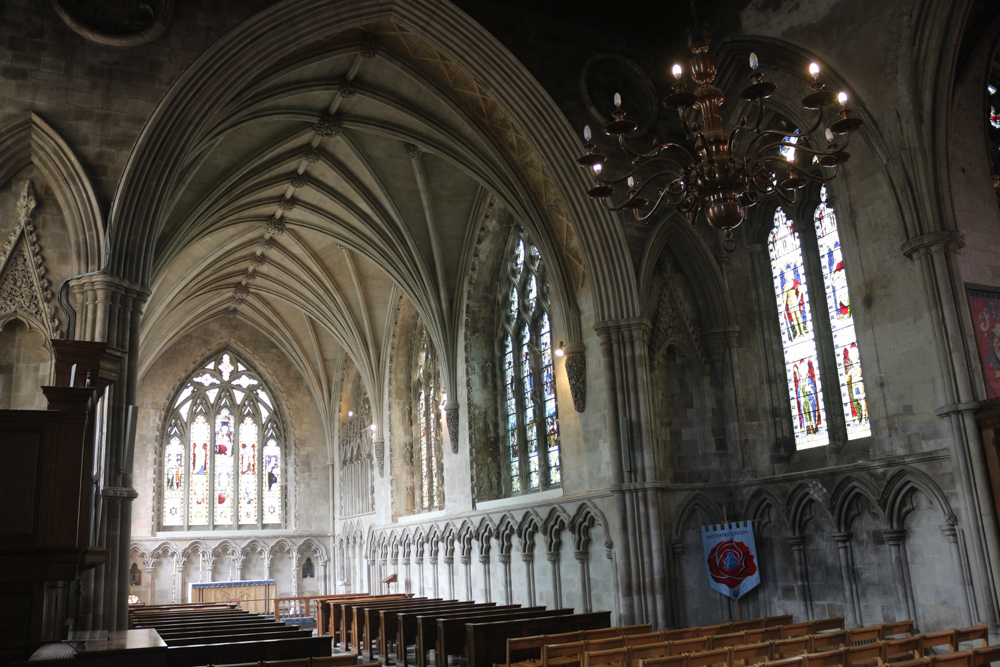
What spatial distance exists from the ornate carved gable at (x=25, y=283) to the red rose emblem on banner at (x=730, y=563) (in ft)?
33.5

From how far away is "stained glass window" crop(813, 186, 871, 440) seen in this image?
458 inches

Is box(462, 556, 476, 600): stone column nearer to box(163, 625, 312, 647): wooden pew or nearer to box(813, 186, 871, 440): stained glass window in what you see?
box(163, 625, 312, 647): wooden pew

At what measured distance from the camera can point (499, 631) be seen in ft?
33.1

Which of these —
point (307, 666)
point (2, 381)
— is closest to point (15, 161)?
point (2, 381)

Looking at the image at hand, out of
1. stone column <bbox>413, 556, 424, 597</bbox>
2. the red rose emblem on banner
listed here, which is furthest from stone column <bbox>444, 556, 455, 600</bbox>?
the red rose emblem on banner

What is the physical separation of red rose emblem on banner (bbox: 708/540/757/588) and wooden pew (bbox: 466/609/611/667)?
118 inches

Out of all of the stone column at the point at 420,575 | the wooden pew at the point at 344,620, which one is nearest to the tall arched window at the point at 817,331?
the wooden pew at the point at 344,620

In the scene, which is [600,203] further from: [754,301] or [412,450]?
[412,450]

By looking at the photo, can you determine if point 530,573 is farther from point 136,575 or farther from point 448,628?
point 136,575

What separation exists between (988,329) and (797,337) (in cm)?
314

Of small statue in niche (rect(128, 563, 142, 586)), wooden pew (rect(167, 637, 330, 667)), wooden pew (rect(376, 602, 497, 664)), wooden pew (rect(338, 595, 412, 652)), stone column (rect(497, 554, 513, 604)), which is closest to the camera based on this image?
wooden pew (rect(167, 637, 330, 667))

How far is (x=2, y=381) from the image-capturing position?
400 inches

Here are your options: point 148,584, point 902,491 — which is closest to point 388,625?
point 902,491

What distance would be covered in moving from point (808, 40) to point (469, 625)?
982 centimetres
